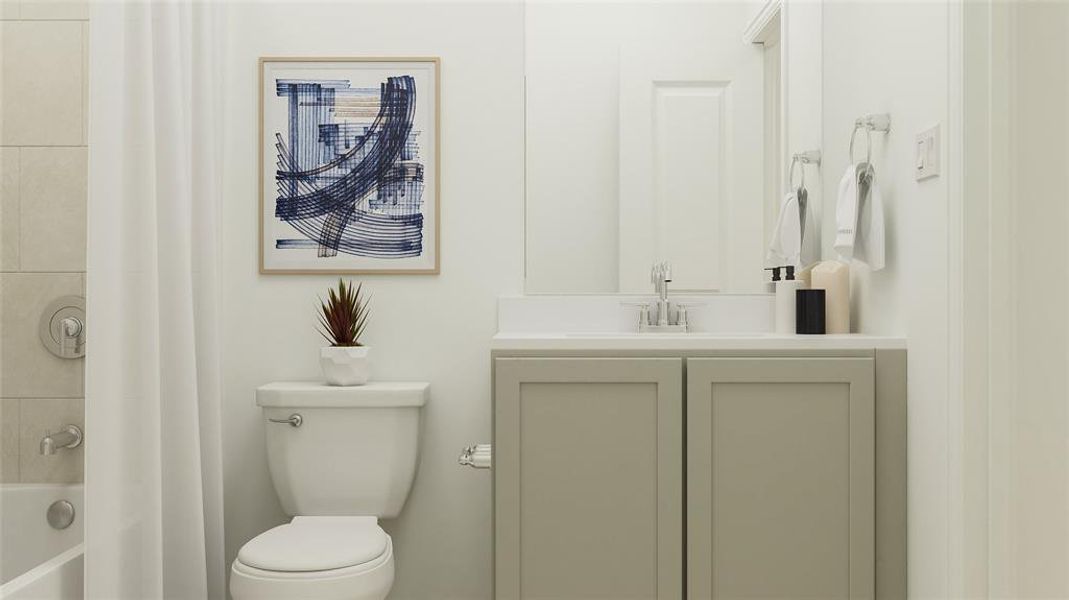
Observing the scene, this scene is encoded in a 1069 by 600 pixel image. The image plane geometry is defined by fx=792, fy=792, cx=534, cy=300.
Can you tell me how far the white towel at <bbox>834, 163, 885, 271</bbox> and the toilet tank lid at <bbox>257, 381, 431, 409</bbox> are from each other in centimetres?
114

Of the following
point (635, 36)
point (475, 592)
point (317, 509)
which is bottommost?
point (475, 592)

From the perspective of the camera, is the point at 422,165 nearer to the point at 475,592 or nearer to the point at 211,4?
the point at 211,4

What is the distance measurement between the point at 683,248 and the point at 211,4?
Answer: 1.44 metres

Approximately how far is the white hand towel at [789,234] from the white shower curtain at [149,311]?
4.85 ft

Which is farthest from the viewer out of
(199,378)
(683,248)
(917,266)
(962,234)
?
(683,248)

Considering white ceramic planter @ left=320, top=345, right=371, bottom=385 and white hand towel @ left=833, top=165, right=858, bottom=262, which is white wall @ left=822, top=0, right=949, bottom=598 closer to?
white hand towel @ left=833, top=165, right=858, bottom=262

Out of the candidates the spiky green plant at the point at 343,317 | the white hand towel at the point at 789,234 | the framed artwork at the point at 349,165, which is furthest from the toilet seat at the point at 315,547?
the white hand towel at the point at 789,234

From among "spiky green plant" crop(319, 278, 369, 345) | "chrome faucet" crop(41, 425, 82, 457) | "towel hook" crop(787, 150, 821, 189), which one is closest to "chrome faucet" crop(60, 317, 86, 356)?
"chrome faucet" crop(41, 425, 82, 457)

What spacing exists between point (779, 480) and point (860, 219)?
2.17ft

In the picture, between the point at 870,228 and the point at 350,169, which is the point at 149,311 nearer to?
the point at 350,169

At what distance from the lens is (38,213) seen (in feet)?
6.66

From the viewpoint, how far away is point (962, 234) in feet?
5.13

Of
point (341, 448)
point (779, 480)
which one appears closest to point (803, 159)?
point (779, 480)

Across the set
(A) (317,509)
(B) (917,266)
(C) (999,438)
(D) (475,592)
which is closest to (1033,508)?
(C) (999,438)
